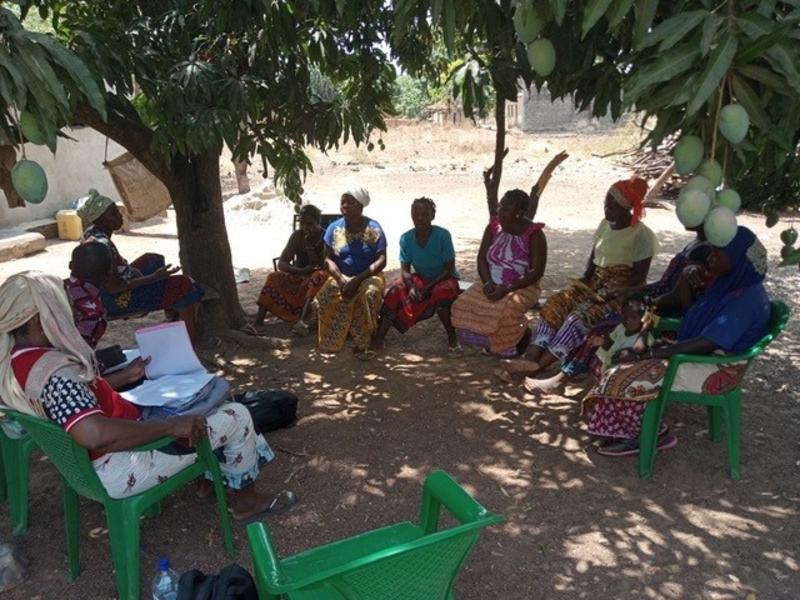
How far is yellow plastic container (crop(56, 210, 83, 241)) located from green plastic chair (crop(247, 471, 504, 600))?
9.62 m

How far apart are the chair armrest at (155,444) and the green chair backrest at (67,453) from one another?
0.51 ft

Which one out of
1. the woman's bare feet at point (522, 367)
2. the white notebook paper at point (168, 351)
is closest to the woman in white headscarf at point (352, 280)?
the woman's bare feet at point (522, 367)

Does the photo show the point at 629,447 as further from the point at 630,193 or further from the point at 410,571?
the point at 410,571

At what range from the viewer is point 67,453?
238 centimetres

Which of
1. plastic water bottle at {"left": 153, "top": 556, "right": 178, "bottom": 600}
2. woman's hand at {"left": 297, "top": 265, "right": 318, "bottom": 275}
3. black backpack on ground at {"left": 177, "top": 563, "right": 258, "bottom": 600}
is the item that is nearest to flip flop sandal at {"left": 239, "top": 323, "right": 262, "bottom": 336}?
woman's hand at {"left": 297, "top": 265, "right": 318, "bottom": 275}

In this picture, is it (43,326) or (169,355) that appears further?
(169,355)

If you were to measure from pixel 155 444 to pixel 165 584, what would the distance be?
0.47 metres

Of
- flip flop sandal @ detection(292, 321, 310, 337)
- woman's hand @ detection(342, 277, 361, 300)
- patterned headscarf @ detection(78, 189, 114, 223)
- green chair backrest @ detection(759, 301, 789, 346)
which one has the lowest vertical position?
flip flop sandal @ detection(292, 321, 310, 337)

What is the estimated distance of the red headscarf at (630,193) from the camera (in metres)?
4.31

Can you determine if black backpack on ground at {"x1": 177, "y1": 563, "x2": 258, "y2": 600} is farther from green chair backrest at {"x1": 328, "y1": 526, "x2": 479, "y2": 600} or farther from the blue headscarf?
the blue headscarf

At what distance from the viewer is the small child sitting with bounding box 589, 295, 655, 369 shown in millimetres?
3572

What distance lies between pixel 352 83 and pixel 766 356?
10.6 feet

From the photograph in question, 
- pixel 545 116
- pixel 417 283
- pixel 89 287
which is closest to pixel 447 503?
pixel 89 287

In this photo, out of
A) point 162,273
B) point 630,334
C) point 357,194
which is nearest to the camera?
point 630,334
